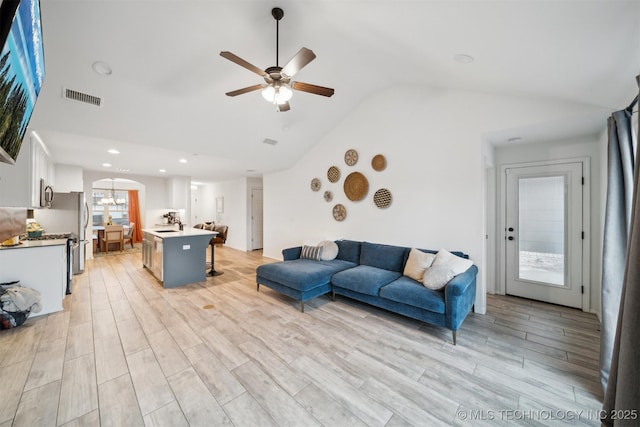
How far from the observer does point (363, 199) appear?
437 centimetres

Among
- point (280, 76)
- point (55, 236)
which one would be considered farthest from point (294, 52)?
point (55, 236)

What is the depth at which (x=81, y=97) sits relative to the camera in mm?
2787

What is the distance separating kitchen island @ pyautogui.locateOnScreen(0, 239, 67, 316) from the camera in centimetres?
293

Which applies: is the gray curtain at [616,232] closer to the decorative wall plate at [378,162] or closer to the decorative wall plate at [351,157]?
the decorative wall plate at [378,162]

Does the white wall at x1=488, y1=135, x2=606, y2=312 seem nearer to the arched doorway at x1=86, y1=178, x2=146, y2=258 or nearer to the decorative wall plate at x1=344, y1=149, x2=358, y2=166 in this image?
the decorative wall plate at x1=344, y1=149, x2=358, y2=166

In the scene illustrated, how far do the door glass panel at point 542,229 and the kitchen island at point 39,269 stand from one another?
6.46 metres

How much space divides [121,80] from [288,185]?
3.64 m

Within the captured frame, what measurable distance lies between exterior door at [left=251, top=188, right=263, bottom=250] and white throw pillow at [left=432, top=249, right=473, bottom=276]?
19.4 ft

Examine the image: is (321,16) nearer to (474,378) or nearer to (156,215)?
(474,378)

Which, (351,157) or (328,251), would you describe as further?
(351,157)

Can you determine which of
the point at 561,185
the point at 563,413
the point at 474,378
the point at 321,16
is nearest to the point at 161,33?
the point at 321,16

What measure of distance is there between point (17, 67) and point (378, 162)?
3827 millimetres

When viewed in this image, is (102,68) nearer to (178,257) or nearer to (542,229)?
(178,257)

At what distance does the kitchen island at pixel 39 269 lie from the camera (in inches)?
115
